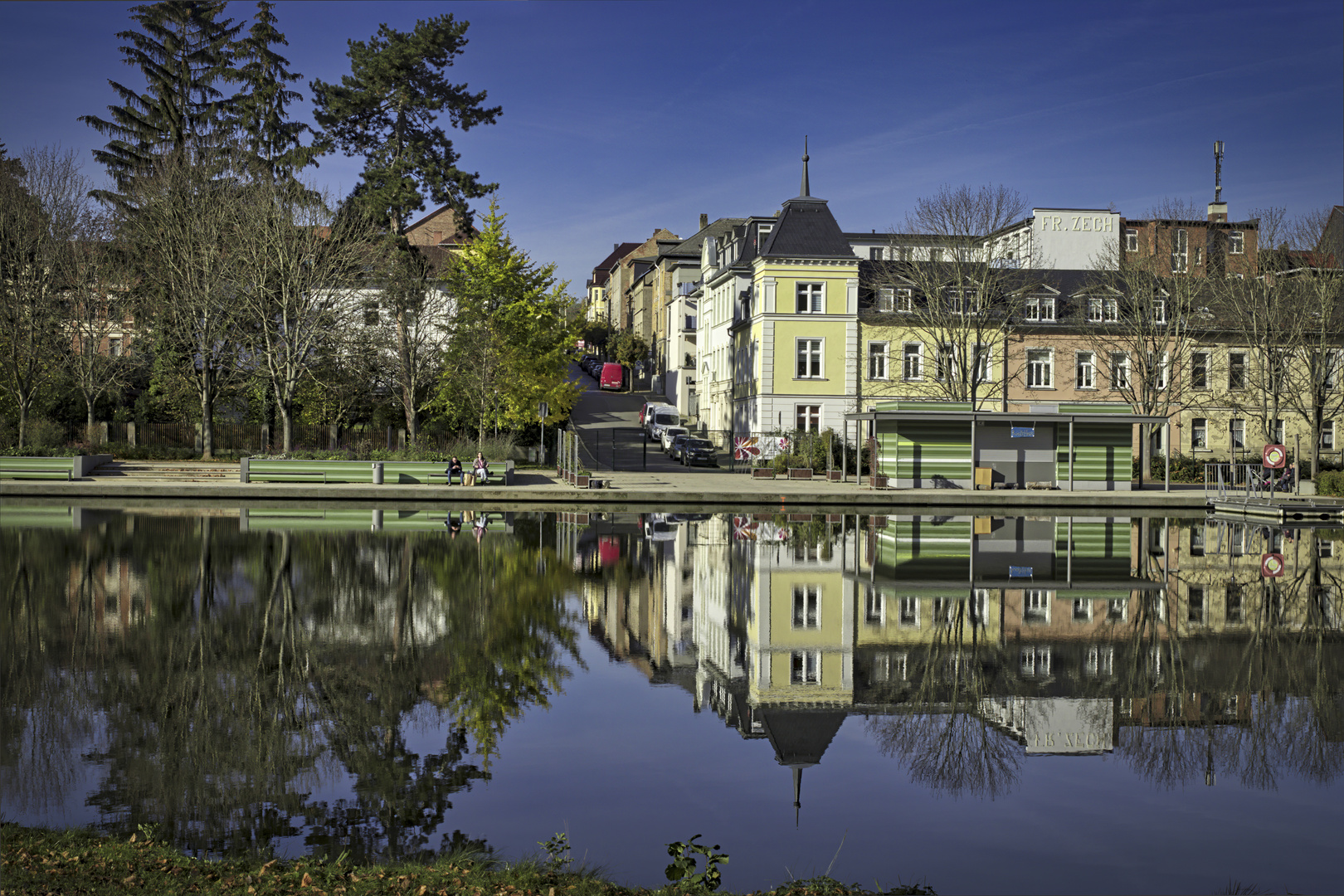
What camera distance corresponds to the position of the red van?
92.1m

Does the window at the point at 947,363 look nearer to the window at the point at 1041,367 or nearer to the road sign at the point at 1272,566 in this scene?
the window at the point at 1041,367

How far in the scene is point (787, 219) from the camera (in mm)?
55625

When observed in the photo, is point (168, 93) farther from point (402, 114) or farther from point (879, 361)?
point (879, 361)

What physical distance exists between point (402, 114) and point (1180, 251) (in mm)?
39779

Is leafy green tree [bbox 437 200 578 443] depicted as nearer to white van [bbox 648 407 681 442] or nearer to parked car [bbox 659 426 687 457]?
parked car [bbox 659 426 687 457]

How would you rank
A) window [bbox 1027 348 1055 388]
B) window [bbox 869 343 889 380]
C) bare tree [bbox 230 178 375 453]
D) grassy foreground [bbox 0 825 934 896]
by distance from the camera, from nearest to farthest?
grassy foreground [bbox 0 825 934 896], bare tree [bbox 230 178 375 453], window [bbox 869 343 889 380], window [bbox 1027 348 1055 388]

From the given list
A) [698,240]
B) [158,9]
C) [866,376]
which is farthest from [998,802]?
[698,240]

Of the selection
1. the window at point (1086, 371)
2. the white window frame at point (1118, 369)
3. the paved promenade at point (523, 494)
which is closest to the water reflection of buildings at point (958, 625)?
the paved promenade at point (523, 494)

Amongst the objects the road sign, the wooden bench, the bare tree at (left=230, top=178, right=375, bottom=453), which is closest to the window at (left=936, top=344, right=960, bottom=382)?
the road sign

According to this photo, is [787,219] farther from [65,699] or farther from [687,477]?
[65,699]

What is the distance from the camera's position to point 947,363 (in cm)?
5034

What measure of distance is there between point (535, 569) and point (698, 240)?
75886mm

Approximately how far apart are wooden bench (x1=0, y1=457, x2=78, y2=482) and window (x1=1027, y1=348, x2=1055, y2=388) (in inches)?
1775

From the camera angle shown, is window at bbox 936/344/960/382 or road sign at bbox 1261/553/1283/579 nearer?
road sign at bbox 1261/553/1283/579
